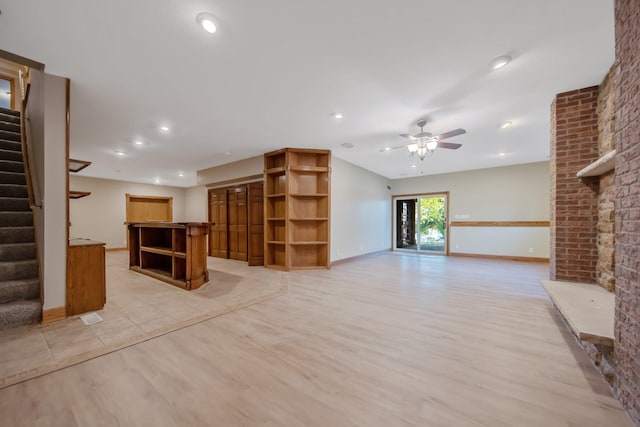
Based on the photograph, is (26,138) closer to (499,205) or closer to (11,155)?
(11,155)

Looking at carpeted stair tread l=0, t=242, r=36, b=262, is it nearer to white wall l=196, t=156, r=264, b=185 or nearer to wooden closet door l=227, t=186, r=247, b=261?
wooden closet door l=227, t=186, r=247, b=261

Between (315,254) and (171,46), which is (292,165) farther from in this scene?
(171,46)

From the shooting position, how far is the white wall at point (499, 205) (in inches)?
252

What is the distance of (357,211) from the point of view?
21.9 feet

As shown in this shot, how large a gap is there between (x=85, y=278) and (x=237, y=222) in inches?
150

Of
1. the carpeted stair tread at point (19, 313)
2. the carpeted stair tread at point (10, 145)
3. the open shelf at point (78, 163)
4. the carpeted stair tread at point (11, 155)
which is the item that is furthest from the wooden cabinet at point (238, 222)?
the carpeted stair tread at point (10, 145)

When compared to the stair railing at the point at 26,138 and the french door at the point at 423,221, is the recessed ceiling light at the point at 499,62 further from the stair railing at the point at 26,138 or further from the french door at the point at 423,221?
the french door at the point at 423,221

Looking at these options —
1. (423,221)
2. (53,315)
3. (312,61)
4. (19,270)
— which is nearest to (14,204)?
(19,270)

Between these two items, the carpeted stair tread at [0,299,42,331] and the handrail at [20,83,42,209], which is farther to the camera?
the handrail at [20,83,42,209]

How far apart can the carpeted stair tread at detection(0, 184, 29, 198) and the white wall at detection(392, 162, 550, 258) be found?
9.26m

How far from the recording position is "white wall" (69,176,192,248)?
7.69 meters

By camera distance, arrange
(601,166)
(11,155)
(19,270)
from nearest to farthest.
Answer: (601,166) < (19,270) < (11,155)

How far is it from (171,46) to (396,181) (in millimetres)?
7909

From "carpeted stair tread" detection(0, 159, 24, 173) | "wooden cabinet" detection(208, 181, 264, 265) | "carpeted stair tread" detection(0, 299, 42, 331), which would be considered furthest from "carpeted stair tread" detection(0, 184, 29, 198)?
"wooden cabinet" detection(208, 181, 264, 265)
